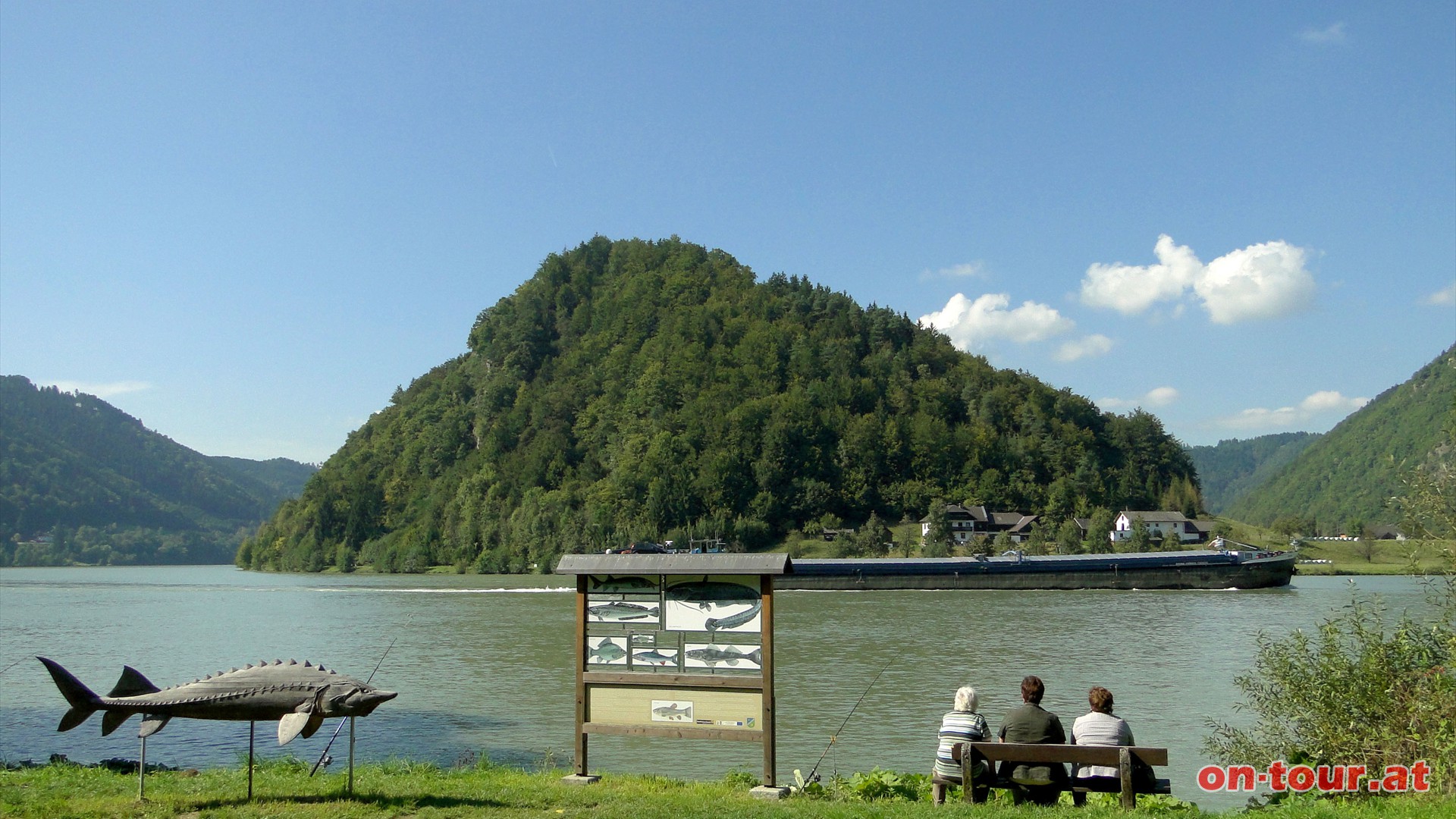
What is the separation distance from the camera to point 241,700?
31.3ft

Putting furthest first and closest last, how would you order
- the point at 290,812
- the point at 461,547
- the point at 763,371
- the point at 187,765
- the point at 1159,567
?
1. the point at 763,371
2. the point at 461,547
3. the point at 1159,567
4. the point at 187,765
5. the point at 290,812

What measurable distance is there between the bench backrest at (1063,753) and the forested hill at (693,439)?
4211 inches

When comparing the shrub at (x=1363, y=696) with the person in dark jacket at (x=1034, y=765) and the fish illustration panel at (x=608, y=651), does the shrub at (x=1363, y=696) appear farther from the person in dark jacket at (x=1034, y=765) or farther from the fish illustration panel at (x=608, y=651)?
the fish illustration panel at (x=608, y=651)

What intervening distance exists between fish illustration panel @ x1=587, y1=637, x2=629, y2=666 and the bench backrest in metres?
3.55

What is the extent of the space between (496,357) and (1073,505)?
9795 centimetres

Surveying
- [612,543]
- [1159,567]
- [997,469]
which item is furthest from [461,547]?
[1159,567]

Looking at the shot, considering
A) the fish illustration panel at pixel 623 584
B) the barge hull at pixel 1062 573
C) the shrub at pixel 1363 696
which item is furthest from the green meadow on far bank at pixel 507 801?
the barge hull at pixel 1062 573

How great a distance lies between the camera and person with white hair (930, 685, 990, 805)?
29.7ft

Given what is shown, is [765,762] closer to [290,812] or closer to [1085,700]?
[290,812]

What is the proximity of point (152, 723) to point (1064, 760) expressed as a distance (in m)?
8.09

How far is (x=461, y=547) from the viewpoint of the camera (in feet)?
420

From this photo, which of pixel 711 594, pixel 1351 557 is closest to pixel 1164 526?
pixel 1351 557

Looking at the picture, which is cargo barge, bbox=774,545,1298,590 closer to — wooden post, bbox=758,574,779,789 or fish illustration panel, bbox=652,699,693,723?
fish illustration panel, bbox=652,699,693,723

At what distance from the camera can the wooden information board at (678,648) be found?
397 inches
